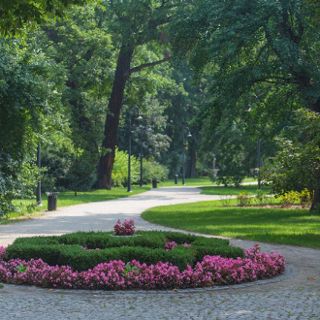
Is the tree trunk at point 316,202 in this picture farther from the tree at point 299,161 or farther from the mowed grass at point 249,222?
the mowed grass at point 249,222

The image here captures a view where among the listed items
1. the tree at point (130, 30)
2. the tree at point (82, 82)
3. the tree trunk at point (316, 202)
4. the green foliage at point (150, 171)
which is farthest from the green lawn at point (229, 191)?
the tree trunk at point (316, 202)

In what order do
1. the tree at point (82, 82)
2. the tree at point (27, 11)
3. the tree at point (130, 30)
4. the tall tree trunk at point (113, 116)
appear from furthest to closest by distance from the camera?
the tall tree trunk at point (113, 116) → the tree at point (82, 82) → the tree at point (130, 30) → the tree at point (27, 11)

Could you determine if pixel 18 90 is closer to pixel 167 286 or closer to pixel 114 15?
pixel 167 286

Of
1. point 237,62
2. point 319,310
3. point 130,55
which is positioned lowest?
point 319,310

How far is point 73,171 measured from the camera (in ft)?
150

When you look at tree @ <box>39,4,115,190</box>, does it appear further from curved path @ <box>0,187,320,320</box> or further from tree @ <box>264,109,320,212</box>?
curved path @ <box>0,187,320,320</box>

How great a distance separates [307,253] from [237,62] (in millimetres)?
10562

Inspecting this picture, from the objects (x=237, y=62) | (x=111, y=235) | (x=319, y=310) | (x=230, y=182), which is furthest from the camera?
(x=230, y=182)

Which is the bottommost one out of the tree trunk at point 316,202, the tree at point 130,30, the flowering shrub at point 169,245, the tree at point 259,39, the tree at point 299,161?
the flowering shrub at point 169,245

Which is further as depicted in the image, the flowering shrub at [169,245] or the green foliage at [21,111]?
the green foliage at [21,111]

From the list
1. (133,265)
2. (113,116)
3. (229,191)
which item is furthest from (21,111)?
(229,191)

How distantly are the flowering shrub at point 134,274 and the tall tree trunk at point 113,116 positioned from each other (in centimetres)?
3381

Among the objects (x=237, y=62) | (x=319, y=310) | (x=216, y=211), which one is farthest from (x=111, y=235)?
(x=216, y=211)

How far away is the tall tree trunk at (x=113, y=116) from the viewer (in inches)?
1780
